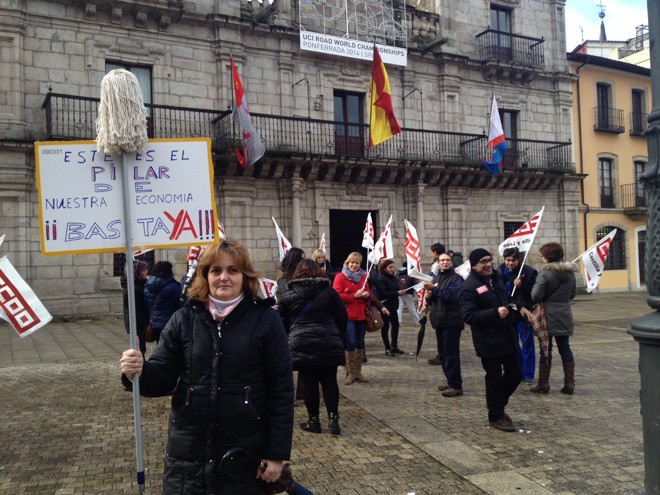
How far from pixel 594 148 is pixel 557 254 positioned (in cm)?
2186

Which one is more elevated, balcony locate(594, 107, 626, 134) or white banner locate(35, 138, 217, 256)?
balcony locate(594, 107, 626, 134)

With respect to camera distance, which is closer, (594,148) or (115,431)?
(115,431)

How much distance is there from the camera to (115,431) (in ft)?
18.5

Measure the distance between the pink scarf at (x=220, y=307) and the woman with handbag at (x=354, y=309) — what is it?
4850 mm

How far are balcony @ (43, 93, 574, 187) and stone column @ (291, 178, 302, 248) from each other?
0.60 meters

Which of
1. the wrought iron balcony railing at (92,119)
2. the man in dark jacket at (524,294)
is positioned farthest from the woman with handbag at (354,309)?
the wrought iron balcony railing at (92,119)

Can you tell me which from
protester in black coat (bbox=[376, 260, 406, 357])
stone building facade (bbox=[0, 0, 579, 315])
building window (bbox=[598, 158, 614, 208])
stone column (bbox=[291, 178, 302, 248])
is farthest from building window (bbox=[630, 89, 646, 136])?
protester in black coat (bbox=[376, 260, 406, 357])

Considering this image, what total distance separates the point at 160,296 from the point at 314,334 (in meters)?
2.54

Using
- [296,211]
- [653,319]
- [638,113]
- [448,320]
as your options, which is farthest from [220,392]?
[638,113]

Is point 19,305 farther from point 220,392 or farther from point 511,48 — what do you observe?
point 511,48

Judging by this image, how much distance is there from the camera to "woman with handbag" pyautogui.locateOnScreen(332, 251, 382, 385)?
7.65m

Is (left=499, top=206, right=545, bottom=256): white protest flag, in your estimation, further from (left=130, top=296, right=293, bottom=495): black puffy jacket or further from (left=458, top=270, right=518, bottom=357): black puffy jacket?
(left=130, top=296, right=293, bottom=495): black puffy jacket

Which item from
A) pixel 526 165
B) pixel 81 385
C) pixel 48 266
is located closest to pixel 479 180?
pixel 526 165

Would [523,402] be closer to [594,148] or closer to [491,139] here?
[491,139]
